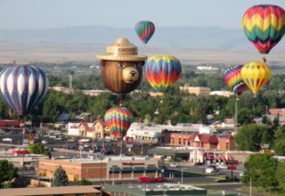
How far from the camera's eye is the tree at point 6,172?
78562 millimetres

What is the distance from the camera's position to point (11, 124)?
135 meters

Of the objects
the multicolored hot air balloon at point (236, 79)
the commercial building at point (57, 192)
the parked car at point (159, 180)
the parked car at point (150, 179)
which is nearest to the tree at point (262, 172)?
the parked car at point (159, 180)

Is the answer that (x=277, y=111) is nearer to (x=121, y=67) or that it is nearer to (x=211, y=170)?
(x=211, y=170)

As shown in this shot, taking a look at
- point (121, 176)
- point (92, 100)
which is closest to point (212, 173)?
point (121, 176)

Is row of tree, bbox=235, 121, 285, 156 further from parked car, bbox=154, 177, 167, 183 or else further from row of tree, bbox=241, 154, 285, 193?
row of tree, bbox=241, 154, 285, 193

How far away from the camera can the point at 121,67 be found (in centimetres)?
8088

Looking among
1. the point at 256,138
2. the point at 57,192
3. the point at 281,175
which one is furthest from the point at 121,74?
the point at 256,138

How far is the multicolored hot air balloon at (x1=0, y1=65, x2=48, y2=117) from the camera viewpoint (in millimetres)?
86500

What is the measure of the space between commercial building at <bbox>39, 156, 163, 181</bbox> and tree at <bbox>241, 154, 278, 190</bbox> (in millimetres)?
8630

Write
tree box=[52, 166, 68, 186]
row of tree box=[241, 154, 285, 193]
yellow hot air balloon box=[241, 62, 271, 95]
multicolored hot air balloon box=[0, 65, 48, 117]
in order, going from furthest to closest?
yellow hot air balloon box=[241, 62, 271, 95] → multicolored hot air balloon box=[0, 65, 48, 117] → row of tree box=[241, 154, 285, 193] → tree box=[52, 166, 68, 186]

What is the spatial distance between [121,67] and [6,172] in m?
10.5

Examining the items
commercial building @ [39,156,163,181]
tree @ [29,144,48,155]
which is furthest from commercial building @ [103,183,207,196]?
tree @ [29,144,48,155]

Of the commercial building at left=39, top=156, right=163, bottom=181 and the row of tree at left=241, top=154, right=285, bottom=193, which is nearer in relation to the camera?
the row of tree at left=241, top=154, right=285, bottom=193

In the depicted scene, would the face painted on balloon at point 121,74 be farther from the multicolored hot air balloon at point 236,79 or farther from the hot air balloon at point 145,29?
the hot air balloon at point 145,29
